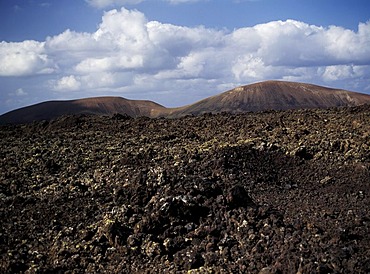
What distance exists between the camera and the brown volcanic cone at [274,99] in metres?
64.4

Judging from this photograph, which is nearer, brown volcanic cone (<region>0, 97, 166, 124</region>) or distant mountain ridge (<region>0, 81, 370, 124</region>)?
distant mountain ridge (<region>0, 81, 370, 124</region>)

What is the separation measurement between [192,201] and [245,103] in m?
60.0

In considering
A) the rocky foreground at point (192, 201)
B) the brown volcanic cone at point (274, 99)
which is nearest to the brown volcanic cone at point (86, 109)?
the brown volcanic cone at point (274, 99)

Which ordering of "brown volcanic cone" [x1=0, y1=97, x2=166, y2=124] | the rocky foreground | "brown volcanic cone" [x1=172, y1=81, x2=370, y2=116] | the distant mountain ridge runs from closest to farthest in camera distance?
the rocky foreground, "brown volcanic cone" [x1=172, y1=81, x2=370, y2=116], the distant mountain ridge, "brown volcanic cone" [x1=0, y1=97, x2=166, y2=124]

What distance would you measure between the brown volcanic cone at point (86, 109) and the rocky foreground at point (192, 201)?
58.0m

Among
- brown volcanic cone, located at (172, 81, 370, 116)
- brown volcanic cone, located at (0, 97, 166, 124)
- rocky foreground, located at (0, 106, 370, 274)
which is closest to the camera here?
rocky foreground, located at (0, 106, 370, 274)

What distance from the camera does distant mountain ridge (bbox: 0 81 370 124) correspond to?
212ft

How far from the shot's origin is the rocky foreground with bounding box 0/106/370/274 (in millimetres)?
6121

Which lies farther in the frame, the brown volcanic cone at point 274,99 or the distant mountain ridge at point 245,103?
the distant mountain ridge at point 245,103

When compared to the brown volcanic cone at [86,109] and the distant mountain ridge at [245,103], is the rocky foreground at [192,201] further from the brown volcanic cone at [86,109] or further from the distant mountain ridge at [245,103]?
the brown volcanic cone at [86,109]

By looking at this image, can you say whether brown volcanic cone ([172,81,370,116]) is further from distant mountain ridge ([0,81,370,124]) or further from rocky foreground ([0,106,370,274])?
rocky foreground ([0,106,370,274])

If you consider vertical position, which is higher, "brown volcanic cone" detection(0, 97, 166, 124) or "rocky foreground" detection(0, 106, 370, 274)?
"brown volcanic cone" detection(0, 97, 166, 124)

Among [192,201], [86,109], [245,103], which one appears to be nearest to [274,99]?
[245,103]

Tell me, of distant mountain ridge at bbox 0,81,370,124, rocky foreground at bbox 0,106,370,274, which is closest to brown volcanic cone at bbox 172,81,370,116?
distant mountain ridge at bbox 0,81,370,124
